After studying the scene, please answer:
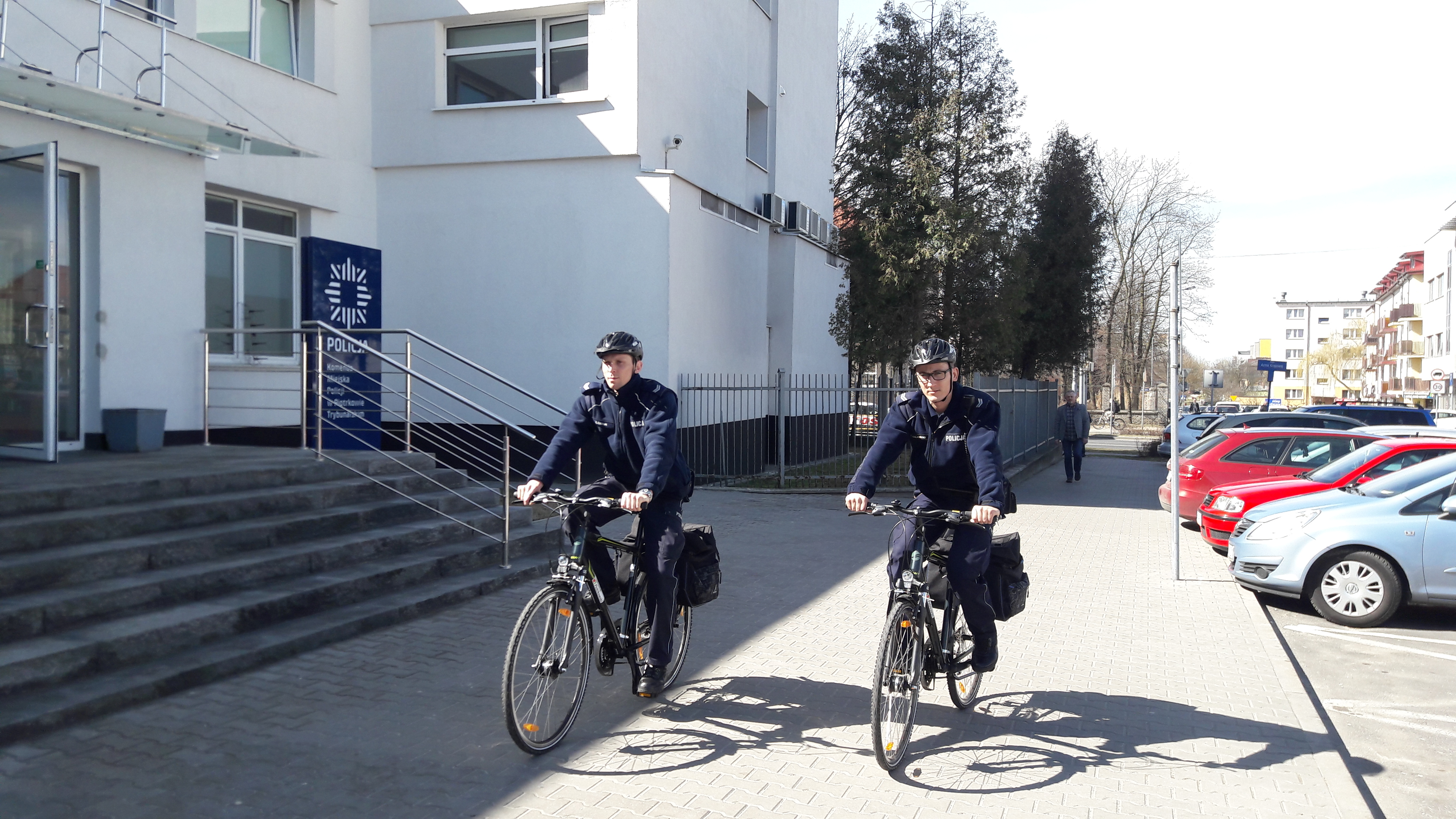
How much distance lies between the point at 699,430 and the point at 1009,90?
10.1m

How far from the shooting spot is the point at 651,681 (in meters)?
5.45

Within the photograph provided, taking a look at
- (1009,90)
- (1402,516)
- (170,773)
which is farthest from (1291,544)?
(1009,90)

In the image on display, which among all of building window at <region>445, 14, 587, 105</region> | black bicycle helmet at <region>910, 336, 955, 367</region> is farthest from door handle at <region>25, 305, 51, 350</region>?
building window at <region>445, 14, 587, 105</region>

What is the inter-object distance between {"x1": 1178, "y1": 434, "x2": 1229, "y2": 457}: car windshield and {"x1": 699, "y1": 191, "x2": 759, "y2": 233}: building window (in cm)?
816

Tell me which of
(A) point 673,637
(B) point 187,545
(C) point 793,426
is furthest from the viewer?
(C) point 793,426

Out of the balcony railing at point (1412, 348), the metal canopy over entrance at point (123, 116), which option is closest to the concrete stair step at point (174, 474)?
the metal canopy over entrance at point (123, 116)

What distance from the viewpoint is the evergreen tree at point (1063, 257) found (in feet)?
97.3

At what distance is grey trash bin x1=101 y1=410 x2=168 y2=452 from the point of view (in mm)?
9797

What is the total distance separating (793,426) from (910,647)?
49.7 ft

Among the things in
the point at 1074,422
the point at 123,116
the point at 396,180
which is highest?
the point at 396,180

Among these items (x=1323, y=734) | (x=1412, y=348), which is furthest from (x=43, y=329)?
(x=1412, y=348)

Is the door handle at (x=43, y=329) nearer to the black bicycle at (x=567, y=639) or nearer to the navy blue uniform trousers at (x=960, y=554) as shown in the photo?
the black bicycle at (x=567, y=639)

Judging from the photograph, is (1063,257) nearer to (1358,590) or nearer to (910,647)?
(1358,590)

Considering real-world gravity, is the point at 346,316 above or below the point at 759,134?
below
